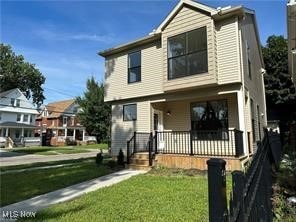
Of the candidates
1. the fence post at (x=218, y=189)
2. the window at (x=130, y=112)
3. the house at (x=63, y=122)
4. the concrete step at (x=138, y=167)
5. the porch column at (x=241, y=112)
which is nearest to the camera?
the fence post at (x=218, y=189)

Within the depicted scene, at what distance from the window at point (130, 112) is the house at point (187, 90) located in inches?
2.1

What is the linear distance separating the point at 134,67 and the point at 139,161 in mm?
5367

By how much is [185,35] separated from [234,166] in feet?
20.1

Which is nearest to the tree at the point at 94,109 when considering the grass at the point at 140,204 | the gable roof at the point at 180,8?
the gable roof at the point at 180,8

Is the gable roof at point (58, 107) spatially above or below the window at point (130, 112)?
above

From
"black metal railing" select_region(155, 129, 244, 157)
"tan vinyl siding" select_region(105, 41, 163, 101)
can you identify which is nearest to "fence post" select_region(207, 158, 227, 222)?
"black metal railing" select_region(155, 129, 244, 157)

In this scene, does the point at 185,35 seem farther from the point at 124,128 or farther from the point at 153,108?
the point at 124,128

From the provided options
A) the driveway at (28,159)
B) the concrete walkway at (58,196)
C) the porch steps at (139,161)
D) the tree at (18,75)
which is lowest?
the driveway at (28,159)

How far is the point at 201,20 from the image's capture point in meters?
11.3

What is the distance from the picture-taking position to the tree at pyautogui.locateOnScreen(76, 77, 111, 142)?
125ft

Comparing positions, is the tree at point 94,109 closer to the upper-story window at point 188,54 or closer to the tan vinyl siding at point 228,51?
the upper-story window at point 188,54

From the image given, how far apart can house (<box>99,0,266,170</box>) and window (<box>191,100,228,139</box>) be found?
45 millimetres

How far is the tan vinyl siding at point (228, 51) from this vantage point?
1052 cm
